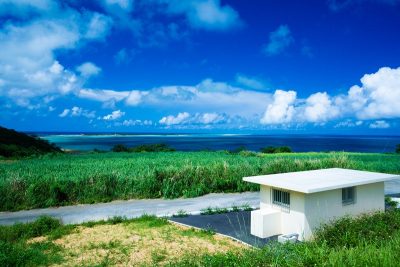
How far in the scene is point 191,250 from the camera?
8.76 m

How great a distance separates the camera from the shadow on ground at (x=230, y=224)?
9.91 m

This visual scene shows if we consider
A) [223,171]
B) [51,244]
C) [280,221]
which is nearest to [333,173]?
[280,221]

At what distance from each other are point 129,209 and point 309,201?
754cm

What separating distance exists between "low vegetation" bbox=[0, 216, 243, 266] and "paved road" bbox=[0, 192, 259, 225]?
133cm

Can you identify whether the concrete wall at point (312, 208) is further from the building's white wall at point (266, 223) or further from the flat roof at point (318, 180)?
the flat roof at point (318, 180)

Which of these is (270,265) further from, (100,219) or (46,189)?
(46,189)

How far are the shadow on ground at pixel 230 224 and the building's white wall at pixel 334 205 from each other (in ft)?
3.99

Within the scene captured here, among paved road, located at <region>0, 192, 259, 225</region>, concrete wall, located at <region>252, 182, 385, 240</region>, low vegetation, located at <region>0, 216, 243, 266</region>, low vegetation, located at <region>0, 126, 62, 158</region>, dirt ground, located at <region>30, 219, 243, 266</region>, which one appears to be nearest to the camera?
low vegetation, located at <region>0, 216, 243, 266</region>

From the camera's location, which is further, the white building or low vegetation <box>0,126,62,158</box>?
low vegetation <box>0,126,62,158</box>

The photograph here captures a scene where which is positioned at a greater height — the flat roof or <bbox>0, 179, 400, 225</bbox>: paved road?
the flat roof

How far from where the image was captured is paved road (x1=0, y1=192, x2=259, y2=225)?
509 inches

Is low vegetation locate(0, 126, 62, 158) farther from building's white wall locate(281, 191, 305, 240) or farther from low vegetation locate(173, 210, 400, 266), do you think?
low vegetation locate(173, 210, 400, 266)

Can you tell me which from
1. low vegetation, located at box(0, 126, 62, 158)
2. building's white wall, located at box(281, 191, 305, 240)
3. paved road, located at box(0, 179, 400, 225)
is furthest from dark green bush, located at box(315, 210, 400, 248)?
low vegetation, located at box(0, 126, 62, 158)

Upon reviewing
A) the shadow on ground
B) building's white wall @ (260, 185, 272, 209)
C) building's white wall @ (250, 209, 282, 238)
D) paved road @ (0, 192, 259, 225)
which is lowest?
paved road @ (0, 192, 259, 225)
